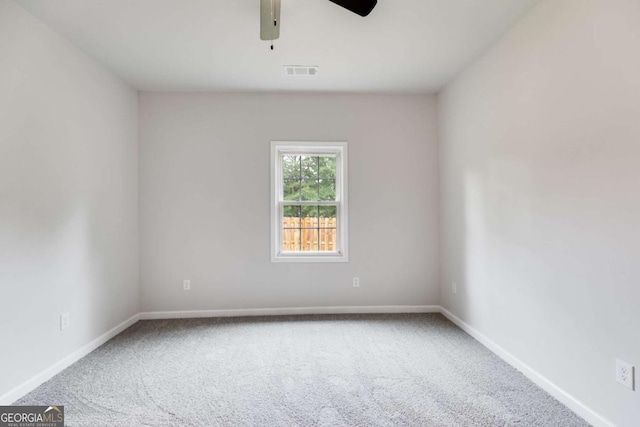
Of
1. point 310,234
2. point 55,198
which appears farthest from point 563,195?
point 55,198

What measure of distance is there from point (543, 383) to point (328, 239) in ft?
7.79

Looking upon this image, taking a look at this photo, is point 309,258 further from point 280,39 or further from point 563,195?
point 563,195

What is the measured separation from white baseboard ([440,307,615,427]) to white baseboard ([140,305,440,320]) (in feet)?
2.19

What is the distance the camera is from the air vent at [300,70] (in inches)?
118

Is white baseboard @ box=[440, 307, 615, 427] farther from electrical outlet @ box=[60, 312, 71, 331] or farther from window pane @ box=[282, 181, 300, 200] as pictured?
electrical outlet @ box=[60, 312, 71, 331]

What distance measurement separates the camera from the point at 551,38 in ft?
6.65

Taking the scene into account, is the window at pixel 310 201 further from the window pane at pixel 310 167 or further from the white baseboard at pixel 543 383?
the white baseboard at pixel 543 383

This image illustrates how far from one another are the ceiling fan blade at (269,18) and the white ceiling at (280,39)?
0.86 ft

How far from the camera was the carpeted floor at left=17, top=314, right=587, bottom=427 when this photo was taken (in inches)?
73.2

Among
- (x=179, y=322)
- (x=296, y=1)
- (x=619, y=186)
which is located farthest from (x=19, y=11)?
(x=619, y=186)

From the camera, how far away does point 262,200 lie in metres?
3.65

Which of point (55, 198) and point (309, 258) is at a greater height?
point (55, 198)

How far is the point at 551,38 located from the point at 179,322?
4065 millimetres

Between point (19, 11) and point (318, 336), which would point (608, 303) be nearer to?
point (318, 336)
